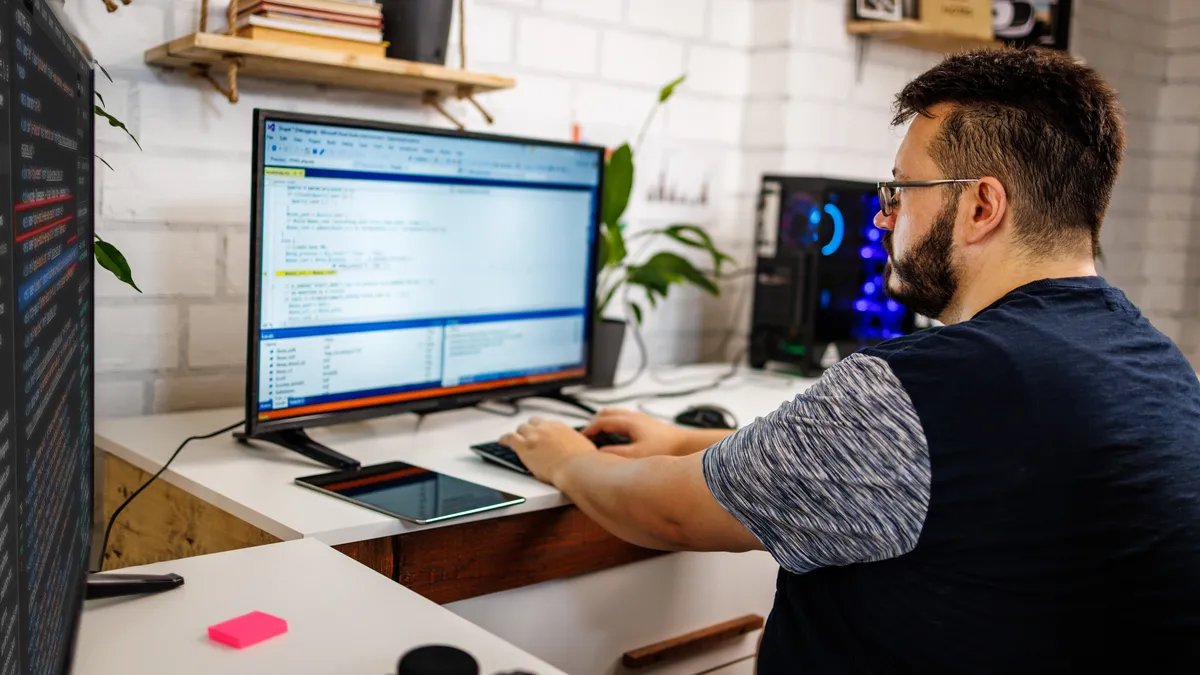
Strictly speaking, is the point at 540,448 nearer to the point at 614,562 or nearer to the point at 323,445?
the point at 614,562

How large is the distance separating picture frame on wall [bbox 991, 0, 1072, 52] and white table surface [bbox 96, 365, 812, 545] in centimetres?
146

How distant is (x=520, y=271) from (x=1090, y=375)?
1.01m

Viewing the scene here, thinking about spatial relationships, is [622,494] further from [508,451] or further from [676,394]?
[676,394]

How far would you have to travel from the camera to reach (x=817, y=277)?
2.37 m

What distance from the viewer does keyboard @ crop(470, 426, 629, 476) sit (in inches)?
58.7

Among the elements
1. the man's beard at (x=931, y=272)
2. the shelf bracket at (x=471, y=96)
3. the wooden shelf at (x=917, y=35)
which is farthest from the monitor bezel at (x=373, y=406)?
the wooden shelf at (x=917, y=35)

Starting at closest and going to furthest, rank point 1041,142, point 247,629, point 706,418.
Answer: point 247,629, point 1041,142, point 706,418

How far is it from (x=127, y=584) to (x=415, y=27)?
44.4 inches

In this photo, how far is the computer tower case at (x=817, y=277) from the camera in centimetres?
235

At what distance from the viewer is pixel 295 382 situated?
1494 millimetres

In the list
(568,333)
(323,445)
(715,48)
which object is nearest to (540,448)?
(323,445)

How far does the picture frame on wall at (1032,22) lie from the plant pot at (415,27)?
1619 mm

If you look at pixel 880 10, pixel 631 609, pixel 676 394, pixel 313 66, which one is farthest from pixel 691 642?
pixel 880 10

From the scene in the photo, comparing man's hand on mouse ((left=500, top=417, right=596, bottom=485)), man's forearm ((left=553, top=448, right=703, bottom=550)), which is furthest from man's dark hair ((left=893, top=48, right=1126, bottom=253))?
man's hand on mouse ((left=500, top=417, right=596, bottom=485))
